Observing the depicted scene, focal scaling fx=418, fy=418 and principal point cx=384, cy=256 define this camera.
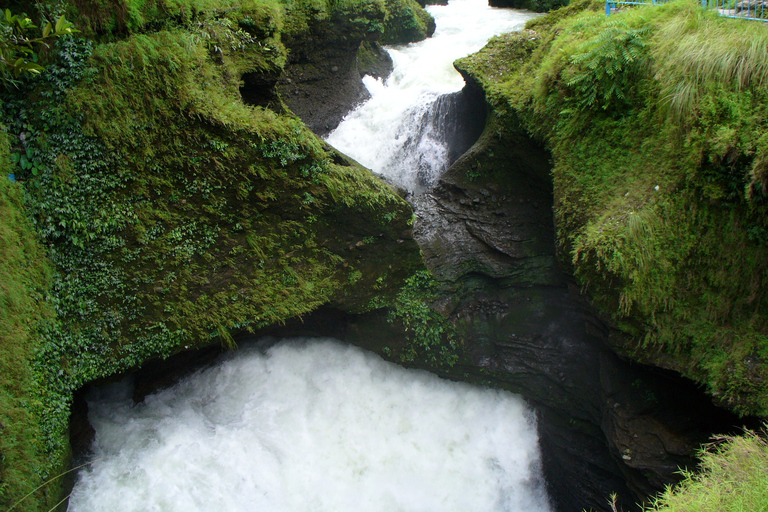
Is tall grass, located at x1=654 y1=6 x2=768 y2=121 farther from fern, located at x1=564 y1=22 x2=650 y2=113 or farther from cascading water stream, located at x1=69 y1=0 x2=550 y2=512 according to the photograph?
cascading water stream, located at x1=69 y1=0 x2=550 y2=512

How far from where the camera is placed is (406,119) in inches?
357

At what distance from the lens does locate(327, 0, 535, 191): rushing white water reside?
8.87m

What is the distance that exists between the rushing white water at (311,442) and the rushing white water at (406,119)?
13.2ft

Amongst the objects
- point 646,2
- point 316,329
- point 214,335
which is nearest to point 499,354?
point 316,329

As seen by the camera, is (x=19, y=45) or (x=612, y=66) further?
(x=612, y=66)

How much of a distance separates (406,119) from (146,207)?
5.71 metres

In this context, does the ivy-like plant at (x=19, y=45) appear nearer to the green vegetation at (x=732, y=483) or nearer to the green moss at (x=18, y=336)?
the green moss at (x=18, y=336)

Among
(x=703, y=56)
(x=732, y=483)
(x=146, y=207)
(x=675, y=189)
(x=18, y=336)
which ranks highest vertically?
(x=703, y=56)

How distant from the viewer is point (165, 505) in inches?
221

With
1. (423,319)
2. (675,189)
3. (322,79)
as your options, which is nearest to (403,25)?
(322,79)

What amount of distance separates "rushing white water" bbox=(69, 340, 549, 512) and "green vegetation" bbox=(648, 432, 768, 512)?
11.3 ft

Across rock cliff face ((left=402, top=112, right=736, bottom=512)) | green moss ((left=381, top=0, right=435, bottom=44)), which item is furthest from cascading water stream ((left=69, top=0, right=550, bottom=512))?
green moss ((left=381, top=0, right=435, bottom=44))

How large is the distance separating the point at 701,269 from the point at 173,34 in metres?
7.03

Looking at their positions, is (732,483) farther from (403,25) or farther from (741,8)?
(403,25)
